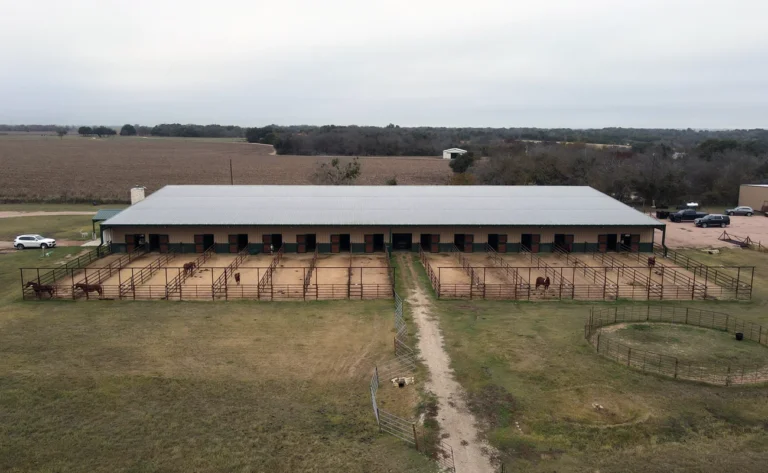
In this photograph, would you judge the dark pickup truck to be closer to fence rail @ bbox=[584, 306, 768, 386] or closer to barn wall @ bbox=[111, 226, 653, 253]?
barn wall @ bbox=[111, 226, 653, 253]

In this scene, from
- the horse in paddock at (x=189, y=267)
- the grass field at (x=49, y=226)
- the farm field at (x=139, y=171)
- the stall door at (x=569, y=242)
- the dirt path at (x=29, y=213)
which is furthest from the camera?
the farm field at (x=139, y=171)

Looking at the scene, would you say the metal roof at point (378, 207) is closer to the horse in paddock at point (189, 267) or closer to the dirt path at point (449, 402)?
the horse in paddock at point (189, 267)

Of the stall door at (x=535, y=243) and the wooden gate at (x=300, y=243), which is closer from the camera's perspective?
the wooden gate at (x=300, y=243)

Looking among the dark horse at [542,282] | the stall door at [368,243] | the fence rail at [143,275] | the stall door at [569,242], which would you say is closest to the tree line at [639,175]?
the stall door at [569,242]

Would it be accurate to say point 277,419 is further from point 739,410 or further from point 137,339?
point 739,410

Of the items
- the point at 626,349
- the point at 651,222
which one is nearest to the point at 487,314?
the point at 626,349

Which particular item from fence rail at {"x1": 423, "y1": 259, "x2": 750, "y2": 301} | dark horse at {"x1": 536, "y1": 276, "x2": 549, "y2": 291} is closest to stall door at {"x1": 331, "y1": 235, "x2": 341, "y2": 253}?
fence rail at {"x1": 423, "y1": 259, "x2": 750, "y2": 301}
